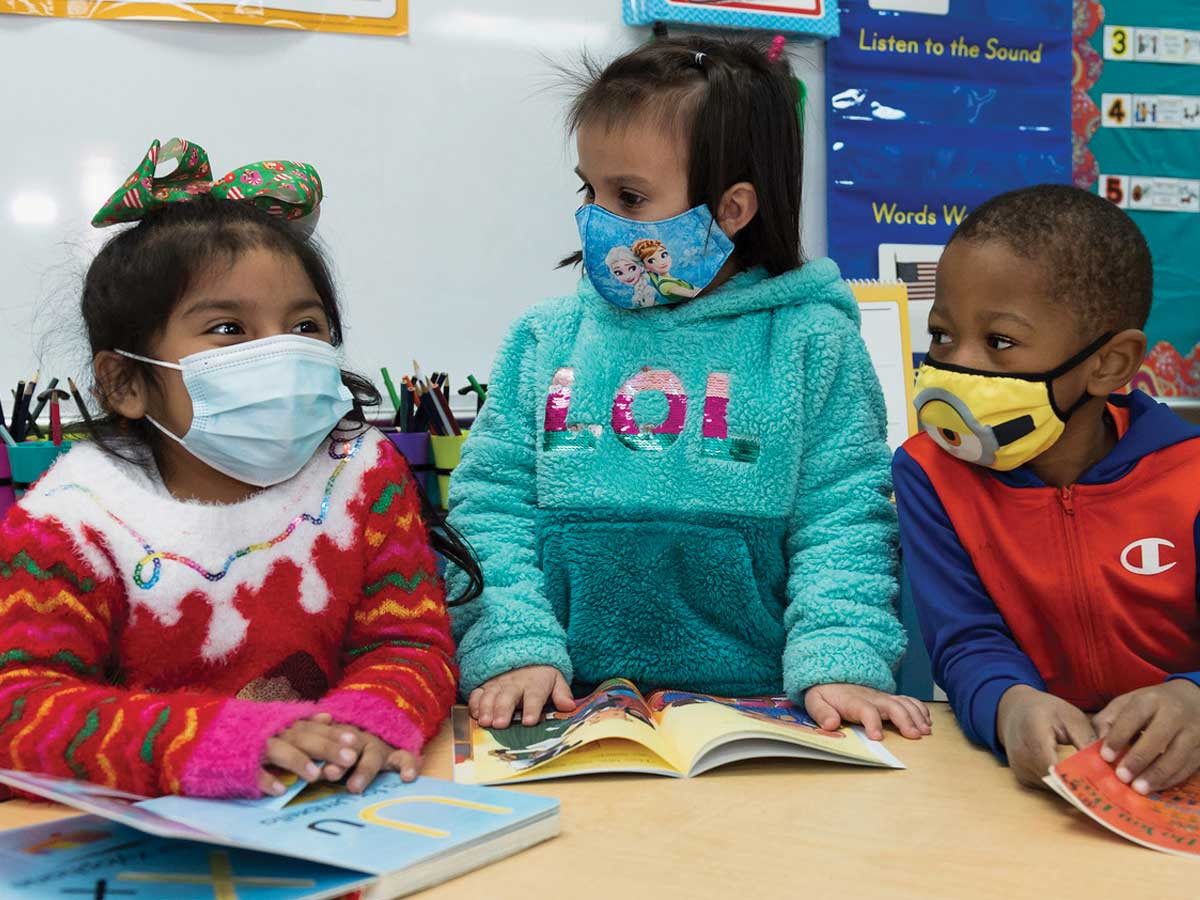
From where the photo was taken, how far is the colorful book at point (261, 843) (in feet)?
1.84

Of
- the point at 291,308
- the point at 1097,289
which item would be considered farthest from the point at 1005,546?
the point at 291,308

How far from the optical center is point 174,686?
90 cm

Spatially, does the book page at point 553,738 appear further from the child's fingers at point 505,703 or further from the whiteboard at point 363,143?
the whiteboard at point 363,143

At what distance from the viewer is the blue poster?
7.19ft

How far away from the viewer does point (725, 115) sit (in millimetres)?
1121

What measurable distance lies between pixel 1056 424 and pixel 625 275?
43cm

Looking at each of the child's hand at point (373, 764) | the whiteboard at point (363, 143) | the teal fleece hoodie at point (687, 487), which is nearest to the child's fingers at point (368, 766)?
the child's hand at point (373, 764)

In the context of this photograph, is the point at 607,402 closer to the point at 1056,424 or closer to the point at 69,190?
the point at 1056,424

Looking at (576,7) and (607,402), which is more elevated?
(576,7)

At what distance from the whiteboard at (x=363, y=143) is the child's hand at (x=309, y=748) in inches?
43.7

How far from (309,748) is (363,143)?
1.38 meters

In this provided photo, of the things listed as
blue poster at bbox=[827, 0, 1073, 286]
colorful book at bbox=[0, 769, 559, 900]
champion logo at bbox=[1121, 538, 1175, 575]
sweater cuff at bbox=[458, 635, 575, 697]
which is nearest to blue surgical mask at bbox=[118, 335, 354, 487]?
sweater cuff at bbox=[458, 635, 575, 697]

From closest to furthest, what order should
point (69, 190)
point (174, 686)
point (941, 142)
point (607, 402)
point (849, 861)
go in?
point (849, 861), point (174, 686), point (607, 402), point (69, 190), point (941, 142)

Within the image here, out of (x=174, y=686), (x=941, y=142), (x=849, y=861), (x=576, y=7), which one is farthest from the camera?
(x=941, y=142)
